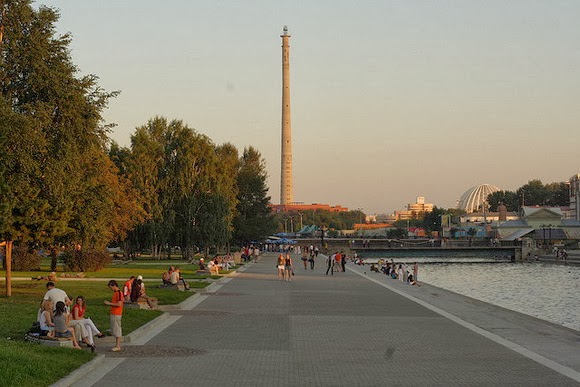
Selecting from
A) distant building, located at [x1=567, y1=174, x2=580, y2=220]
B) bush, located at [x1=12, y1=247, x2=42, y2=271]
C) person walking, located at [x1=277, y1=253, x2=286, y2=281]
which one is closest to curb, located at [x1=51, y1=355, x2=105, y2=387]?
person walking, located at [x1=277, y1=253, x2=286, y2=281]

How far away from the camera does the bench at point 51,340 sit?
16.1 m

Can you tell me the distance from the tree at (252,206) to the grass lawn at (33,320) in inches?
2352

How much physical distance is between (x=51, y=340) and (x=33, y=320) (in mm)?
4982

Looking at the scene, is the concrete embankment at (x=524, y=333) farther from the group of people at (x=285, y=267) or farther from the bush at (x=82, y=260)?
the bush at (x=82, y=260)

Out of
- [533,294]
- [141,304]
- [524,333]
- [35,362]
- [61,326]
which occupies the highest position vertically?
[61,326]

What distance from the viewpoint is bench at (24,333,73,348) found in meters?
16.1

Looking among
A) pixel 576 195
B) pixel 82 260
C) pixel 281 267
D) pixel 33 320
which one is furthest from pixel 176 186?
pixel 576 195

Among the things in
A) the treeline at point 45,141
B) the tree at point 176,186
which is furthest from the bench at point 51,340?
the tree at point 176,186

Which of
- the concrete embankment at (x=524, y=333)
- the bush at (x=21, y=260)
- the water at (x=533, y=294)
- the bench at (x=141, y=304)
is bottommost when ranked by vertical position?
the water at (x=533, y=294)

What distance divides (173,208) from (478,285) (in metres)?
24.8

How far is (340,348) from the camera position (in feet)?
59.5

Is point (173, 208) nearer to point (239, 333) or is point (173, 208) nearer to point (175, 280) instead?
point (175, 280)

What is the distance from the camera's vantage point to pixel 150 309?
26.0 metres

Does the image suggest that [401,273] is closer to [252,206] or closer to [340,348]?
[340,348]
